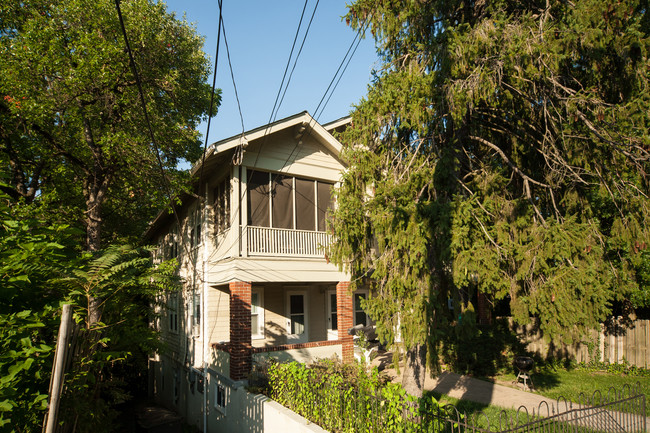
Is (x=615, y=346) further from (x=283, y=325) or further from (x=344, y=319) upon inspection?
(x=283, y=325)

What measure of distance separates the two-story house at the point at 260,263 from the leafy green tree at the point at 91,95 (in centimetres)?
217

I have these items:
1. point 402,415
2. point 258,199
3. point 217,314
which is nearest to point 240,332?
point 217,314

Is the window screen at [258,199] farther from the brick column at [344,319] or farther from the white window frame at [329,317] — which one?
the white window frame at [329,317]

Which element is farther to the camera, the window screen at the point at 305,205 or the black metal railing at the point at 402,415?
the window screen at the point at 305,205

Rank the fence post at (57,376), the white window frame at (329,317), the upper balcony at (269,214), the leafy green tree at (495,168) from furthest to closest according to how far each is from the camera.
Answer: the white window frame at (329,317) < the upper balcony at (269,214) < the leafy green tree at (495,168) < the fence post at (57,376)

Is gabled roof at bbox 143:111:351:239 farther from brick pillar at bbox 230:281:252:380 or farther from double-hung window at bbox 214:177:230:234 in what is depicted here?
brick pillar at bbox 230:281:252:380

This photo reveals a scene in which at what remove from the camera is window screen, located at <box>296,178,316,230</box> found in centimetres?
1255

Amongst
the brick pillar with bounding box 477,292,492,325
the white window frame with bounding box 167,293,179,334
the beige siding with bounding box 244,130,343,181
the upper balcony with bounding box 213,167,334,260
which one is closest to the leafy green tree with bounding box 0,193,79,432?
the upper balcony with bounding box 213,167,334,260

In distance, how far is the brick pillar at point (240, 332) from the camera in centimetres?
999

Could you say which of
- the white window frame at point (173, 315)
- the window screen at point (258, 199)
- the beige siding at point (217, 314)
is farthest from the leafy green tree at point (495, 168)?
the white window frame at point (173, 315)

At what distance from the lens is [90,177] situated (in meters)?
14.1

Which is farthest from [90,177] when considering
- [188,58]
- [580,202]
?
[580,202]

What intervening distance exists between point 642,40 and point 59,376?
8.64 metres

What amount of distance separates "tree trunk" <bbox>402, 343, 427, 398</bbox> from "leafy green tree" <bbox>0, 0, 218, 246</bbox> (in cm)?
856
